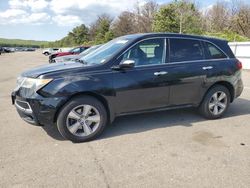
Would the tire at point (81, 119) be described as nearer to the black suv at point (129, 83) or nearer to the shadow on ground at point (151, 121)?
the black suv at point (129, 83)

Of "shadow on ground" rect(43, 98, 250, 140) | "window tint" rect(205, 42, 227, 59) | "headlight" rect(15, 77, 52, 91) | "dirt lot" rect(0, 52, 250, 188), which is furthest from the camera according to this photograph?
"window tint" rect(205, 42, 227, 59)

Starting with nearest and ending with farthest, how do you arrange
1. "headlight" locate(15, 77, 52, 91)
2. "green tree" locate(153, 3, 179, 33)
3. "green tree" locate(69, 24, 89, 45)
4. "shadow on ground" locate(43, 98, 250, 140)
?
"headlight" locate(15, 77, 52, 91), "shadow on ground" locate(43, 98, 250, 140), "green tree" locate(153, 3, 179, 33), "green tree" locate(69, 24, 89, 45)

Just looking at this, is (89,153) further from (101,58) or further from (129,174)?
(101,58)

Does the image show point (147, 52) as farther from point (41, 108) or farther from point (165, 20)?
point (165, 20)

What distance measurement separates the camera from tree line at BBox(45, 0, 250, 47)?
31.6m

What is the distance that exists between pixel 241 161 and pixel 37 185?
2759 millimetres

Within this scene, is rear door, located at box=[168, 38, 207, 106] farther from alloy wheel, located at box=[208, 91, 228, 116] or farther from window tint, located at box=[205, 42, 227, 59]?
alloy wheel, located at box=[208, 91, 228, 116]

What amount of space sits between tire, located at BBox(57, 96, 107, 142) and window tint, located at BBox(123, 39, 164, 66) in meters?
1.06

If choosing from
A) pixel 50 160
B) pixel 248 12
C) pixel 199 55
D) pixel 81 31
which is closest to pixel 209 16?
pixel 248 12

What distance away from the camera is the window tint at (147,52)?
496cm

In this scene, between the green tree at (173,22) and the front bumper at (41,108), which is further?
the green tree at (173,22)

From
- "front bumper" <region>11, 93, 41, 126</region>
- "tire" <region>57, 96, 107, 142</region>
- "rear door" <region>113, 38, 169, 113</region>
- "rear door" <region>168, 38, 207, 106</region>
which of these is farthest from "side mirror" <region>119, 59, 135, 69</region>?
"front bumper" <region>11, 93, 41, 126</region>

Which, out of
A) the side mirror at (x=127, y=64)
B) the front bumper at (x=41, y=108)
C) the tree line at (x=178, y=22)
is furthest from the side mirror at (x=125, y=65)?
the tree line at (x=178, y=22)

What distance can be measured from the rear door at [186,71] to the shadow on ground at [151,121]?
0.43 metres
